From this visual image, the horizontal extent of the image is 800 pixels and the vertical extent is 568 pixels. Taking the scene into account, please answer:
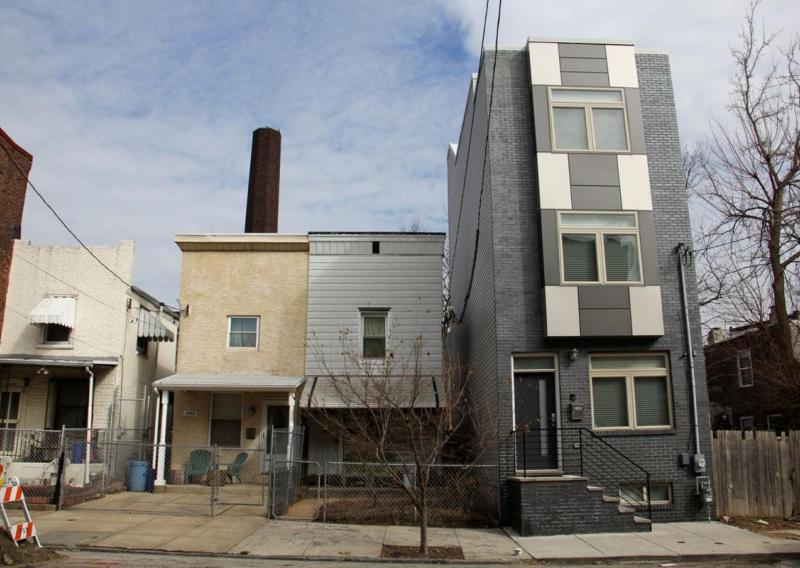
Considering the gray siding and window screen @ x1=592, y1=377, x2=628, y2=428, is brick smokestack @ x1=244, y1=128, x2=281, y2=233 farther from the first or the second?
window screen @ x1=592, y1=377, x2=628, y2=428

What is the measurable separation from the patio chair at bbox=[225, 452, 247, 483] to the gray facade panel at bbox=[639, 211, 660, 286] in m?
10.5

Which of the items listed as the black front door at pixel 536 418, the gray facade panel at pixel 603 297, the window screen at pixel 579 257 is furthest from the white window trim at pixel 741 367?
the black front door at pixel 536 418

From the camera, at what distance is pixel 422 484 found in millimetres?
10961

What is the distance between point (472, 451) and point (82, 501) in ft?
26.1

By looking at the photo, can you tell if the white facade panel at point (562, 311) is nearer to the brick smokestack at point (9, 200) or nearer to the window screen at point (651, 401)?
the window screen at point (651, 401)

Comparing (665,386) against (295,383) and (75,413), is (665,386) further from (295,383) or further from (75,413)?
(75,413)

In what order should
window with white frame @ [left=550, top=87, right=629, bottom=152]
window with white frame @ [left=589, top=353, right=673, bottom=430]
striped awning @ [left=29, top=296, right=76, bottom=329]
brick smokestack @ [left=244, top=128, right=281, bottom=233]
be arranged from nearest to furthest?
window with white frame @ [left=589, top=353, right=673, bottom=430]
window with white frame @ [left=550, top=87, right=629, bottom=152]
striped awning @ [left=29, top=296, right=76, bottom=329]
brick smokestack @ [left=244, top=128, right=281, bottom=233]

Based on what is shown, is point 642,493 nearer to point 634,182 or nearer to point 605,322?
point 605,322

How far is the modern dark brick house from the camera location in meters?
13.5

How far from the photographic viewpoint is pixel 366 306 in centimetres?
1869

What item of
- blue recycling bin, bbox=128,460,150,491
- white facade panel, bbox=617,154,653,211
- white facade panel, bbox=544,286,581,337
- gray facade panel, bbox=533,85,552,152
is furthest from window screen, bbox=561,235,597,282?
blue recycling bin, bbox=128,460,150,491

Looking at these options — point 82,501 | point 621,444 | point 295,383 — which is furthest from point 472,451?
point 82,501

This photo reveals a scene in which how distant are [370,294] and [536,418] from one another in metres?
6.56

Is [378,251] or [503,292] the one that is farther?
[378,251]
